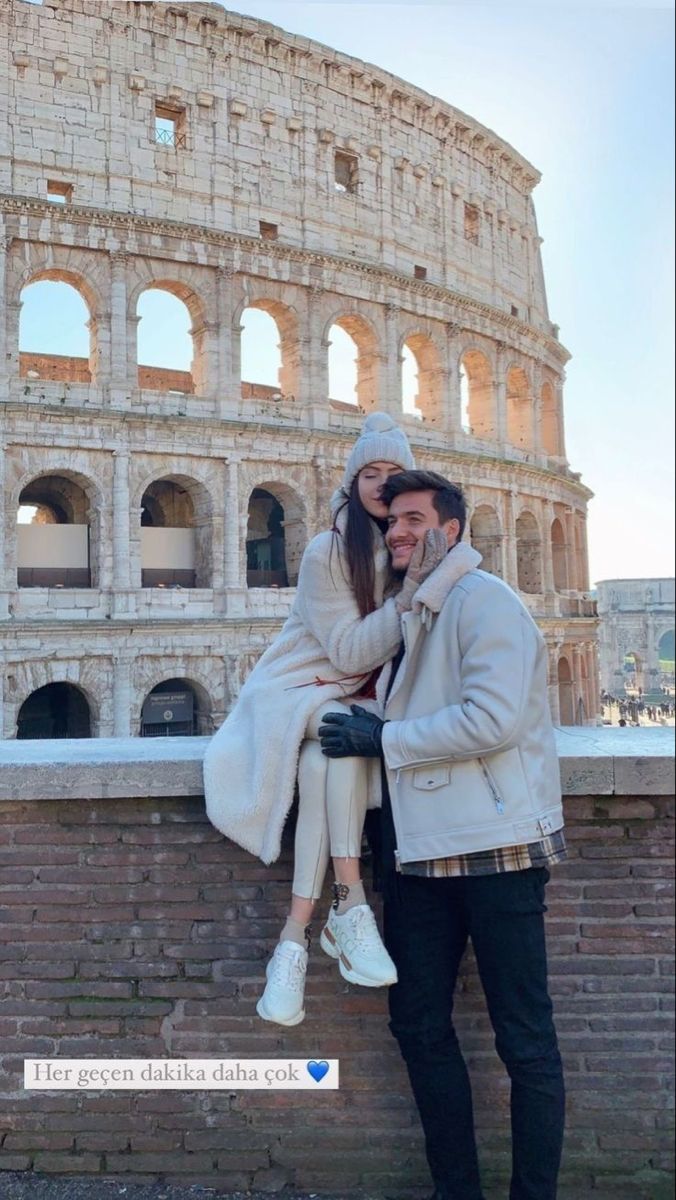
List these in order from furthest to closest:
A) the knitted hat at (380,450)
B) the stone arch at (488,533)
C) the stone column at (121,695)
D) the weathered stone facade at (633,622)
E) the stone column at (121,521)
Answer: the weathered stone facade at (633,622) → the stone arch at (488,533) → the stone column at (121,521) → the stone column at (121,695) → the knitted hat at (380,450)

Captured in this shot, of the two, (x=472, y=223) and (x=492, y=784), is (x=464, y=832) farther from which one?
(x=472, y=223)

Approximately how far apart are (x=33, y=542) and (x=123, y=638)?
8.61ft

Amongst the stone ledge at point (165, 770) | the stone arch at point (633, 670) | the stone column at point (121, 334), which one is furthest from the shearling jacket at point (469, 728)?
the stone arch at point (633, 670)

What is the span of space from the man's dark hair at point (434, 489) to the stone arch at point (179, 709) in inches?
539

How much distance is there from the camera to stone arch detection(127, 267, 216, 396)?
16250mm

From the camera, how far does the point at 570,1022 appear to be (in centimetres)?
277

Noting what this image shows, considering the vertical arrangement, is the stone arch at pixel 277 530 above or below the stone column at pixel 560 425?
below

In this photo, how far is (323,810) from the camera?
2.45 metres

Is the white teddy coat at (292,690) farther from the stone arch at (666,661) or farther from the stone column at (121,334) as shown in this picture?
the stone arch at (666,661)

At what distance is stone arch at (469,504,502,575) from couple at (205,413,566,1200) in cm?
1809

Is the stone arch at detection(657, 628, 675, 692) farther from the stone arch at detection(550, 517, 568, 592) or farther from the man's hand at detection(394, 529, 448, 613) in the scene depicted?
the man's hand at detection(394, 529, 448, 613)

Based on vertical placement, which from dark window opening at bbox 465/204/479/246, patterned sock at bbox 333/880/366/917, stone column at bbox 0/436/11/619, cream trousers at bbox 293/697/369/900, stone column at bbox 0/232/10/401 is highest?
dark window opening at bbox 465/204/479/246

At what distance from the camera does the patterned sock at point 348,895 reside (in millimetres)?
2443

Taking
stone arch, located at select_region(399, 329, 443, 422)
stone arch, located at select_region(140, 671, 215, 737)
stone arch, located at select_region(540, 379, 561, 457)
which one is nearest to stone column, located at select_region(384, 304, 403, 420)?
stone arch, located at select_region(399, 329, 443, 422)
